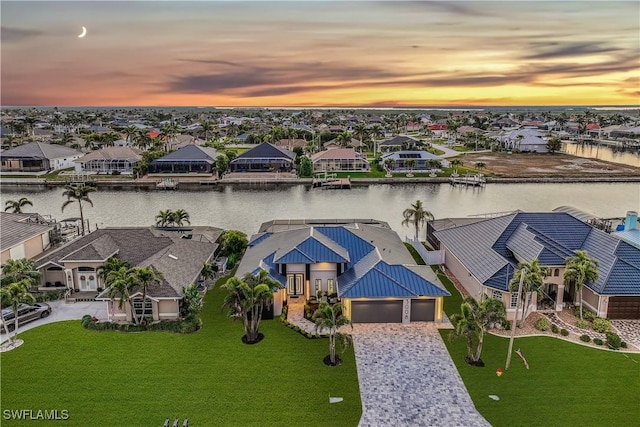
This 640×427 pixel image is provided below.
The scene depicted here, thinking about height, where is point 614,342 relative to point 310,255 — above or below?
below

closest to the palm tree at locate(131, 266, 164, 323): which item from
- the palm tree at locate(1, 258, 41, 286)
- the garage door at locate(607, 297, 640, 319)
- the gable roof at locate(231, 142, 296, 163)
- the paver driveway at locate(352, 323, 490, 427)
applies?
the palm tree at locate(1, 258, 41, 286)

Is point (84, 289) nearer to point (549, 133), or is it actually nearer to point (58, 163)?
point (58, 163)

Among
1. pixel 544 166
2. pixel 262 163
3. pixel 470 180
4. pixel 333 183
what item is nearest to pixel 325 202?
pixel 333 183

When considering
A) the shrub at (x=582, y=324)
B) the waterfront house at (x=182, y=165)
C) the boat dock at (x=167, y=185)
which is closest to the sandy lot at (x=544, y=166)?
the waterfront house at (x=182, y=165)

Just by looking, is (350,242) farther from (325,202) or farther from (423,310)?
(325,202)

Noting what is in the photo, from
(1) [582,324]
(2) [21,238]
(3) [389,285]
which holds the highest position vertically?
(2) [21,238]

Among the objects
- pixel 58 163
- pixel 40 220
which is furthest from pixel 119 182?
pixel 40 220
